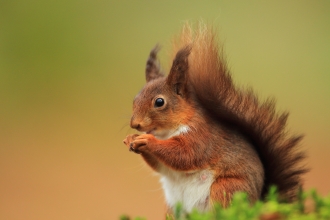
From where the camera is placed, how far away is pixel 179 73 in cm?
162

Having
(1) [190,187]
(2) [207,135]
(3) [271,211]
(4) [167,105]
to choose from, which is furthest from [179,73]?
(3) [271,211]

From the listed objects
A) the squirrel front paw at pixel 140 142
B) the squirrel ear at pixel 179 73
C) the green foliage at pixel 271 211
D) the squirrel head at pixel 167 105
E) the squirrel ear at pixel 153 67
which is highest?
the squirrel ear at pixel 153 67

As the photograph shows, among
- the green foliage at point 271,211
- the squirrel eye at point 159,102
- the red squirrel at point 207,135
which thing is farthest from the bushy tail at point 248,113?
the green foliage at point 271,211

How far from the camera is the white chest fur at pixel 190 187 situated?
154 cm

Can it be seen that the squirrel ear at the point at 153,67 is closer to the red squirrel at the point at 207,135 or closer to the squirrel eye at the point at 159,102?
the red squirrel at the point at 207,135

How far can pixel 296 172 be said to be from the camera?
166 cm

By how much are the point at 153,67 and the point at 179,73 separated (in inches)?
8.6

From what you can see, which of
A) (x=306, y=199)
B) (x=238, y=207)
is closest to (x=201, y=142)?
(x=306, y=199)

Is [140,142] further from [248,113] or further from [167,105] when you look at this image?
[248,113]

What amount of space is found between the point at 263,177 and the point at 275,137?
0.14 meters

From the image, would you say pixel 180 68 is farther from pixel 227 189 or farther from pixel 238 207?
pixel 238 207

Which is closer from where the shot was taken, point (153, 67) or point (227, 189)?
→ point (227, 189)

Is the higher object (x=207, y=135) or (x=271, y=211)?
(x=207, y=135)

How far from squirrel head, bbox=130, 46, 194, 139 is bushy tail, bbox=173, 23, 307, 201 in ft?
0.25
